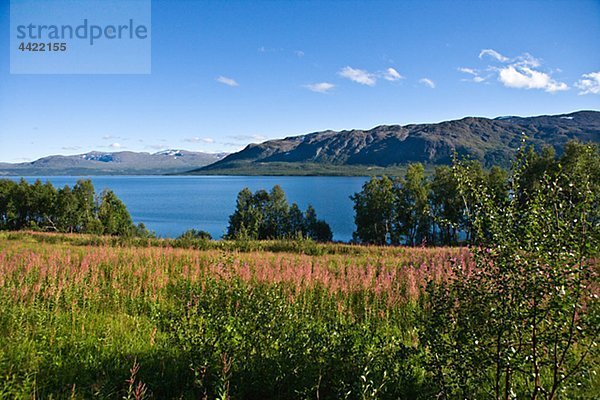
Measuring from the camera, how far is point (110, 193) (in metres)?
67.8

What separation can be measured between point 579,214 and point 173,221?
4398 inches

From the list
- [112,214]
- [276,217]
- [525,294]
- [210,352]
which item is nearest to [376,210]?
[276,217]

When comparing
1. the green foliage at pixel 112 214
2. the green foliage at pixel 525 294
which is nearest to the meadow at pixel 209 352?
the green foliage at pixel 525 294

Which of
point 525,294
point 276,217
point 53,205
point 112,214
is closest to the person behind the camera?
point 525,294

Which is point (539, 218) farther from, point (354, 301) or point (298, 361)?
point (354, 301)

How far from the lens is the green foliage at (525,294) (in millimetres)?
3742

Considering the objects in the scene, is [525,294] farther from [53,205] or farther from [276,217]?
[53,205]

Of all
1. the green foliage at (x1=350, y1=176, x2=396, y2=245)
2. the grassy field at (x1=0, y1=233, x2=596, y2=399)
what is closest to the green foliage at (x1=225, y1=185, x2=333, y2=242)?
the green foliage at (x1=350, y1=176, x2=396, y2=245)

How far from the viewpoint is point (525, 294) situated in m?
3.83

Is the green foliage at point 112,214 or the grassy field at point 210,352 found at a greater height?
the grassy field at point 210,352

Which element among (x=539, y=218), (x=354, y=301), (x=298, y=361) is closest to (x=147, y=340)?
(x=298, y=361)

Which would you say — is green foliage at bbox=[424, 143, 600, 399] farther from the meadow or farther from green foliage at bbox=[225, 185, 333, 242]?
green foliage at bbox=[225, 185, 333, 242]

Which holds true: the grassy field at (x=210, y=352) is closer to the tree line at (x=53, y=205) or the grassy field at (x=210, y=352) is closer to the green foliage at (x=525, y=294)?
the green foliage at (x=525, y=294)

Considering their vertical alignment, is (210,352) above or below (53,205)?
above
